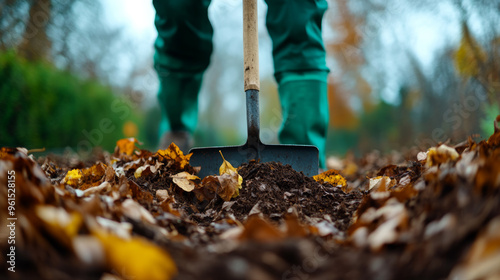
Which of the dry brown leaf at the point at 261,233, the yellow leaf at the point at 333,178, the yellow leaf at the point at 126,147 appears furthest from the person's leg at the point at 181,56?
the dry brown leaf at the point at 261,233

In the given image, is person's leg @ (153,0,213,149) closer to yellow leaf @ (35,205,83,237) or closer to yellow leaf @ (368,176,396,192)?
yellow leaf @ (368,176,396,192)

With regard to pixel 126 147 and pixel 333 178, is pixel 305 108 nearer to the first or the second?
pixel 333 178

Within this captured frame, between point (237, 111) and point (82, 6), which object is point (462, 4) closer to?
point (82, 6)

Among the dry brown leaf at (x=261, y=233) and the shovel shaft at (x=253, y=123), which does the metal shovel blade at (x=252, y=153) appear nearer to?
the shovel shaft at (x=253, y=123)

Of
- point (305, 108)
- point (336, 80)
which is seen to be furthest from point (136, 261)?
point (336, 80)

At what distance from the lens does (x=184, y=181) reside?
1542 millimetres

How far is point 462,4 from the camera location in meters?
4.31

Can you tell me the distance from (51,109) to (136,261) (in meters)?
5.61

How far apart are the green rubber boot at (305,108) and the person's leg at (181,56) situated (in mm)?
780

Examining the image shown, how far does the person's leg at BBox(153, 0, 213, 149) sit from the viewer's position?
2.41 m

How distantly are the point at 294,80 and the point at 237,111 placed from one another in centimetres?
1722

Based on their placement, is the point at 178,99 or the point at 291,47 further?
the point at 178,99

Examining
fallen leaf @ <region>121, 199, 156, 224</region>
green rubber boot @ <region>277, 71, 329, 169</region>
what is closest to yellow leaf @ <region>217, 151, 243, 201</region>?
fallen leaf @ <region>121, 199, 156, 224</region>

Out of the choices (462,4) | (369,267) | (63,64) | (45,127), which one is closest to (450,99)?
(462,4)
